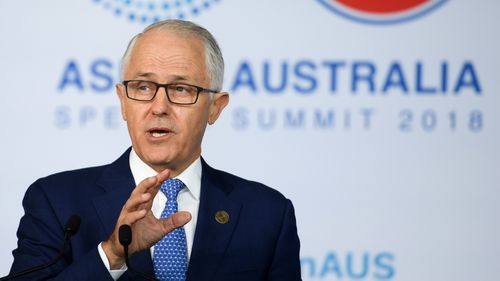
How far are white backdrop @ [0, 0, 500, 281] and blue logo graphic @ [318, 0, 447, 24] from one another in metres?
0.02

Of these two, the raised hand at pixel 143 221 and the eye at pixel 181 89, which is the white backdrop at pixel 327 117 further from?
the raised hand at pixel 143 221

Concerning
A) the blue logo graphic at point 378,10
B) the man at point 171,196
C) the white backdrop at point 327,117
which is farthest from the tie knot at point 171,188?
the blue logo graphic at point 378,10

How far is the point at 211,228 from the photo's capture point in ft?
7.88

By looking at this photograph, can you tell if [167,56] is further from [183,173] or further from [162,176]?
[162,176]

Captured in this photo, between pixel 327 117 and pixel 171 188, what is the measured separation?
4.80ft

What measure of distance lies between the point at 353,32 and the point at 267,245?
156 cm

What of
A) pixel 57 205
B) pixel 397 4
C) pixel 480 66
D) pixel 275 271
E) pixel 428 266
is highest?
pixel 397 4

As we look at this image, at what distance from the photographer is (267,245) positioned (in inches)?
97.0

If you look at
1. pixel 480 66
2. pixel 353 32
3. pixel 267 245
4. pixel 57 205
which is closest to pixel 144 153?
pixel 57 205

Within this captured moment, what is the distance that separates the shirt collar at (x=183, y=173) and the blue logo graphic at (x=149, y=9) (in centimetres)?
127

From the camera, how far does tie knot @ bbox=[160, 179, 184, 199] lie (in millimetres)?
2396

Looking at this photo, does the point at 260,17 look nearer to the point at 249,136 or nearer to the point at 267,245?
the point at 249,136

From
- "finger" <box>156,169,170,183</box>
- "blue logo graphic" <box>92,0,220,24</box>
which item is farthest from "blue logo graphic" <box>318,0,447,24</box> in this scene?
"finger" <box>156,169,170,183</box>

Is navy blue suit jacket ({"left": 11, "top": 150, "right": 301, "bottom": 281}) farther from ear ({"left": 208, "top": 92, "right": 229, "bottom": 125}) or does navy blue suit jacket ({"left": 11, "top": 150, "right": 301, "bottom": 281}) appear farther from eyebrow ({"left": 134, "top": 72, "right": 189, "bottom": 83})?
eyebrow ({"left": 134, "top": 72, "right": 189, "bottom": 83})
